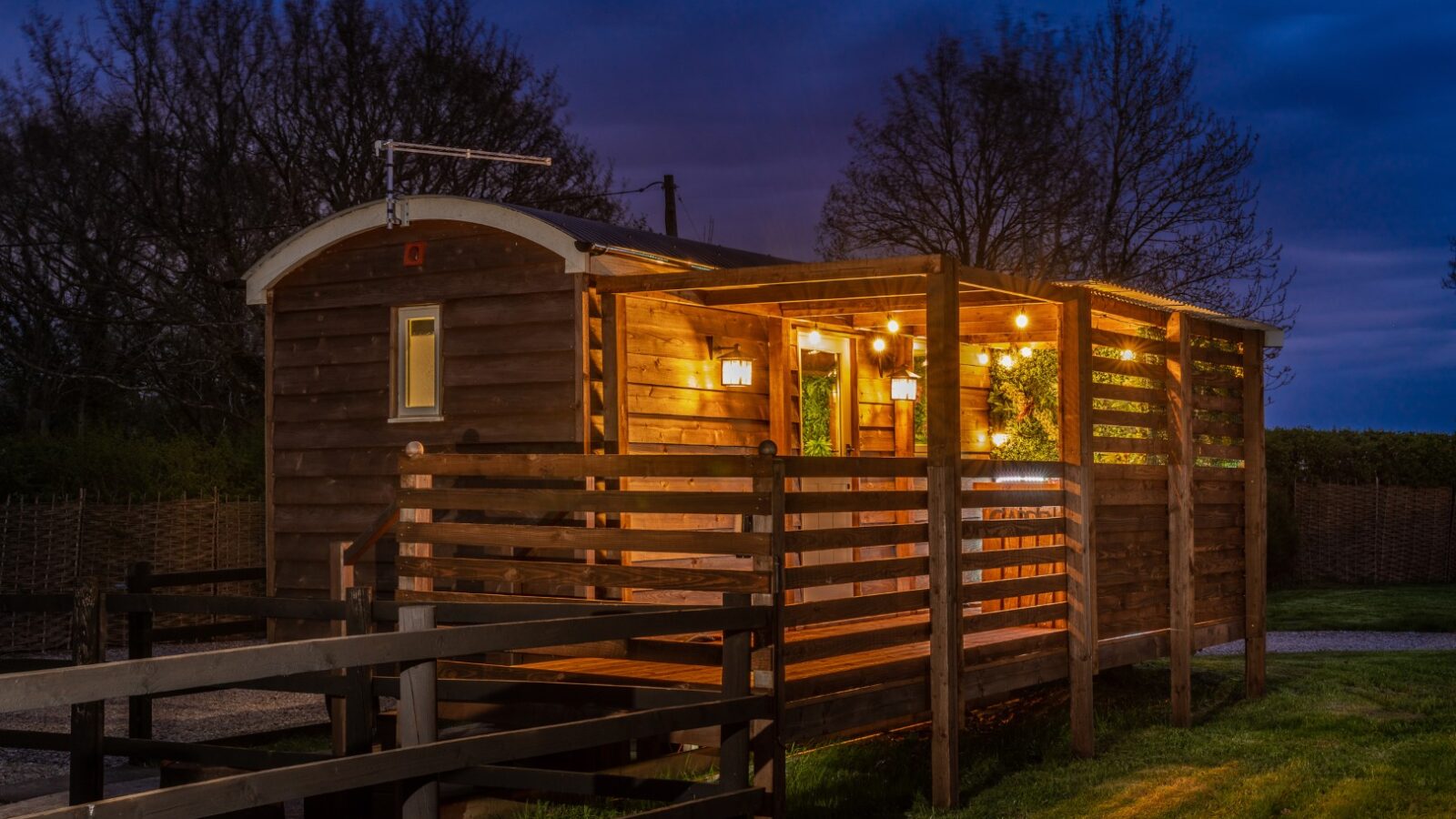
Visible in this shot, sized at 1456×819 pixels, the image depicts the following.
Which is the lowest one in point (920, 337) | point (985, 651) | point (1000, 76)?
point (985, 651)

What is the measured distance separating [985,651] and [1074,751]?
1.39 metres

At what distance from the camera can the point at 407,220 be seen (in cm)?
1152

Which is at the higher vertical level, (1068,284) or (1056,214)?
(1056,214)

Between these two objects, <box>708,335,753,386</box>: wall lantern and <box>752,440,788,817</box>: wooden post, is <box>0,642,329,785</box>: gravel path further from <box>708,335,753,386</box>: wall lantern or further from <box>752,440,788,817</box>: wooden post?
<box>752,440,788,817</box>: wooden post

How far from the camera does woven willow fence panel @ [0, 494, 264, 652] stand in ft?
50.8

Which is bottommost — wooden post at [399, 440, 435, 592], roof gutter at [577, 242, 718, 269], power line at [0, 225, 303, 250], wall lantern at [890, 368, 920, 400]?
wooden post at [399, 440, 435, 592]

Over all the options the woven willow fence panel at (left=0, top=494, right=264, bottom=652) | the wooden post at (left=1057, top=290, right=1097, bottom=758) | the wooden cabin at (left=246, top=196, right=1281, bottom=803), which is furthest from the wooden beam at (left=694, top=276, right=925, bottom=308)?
the woven willow fence panel at (left=0, top=494, right=264, bottom=652)

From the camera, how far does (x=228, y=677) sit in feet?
14.6

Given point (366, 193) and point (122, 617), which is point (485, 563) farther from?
point (366, 193)

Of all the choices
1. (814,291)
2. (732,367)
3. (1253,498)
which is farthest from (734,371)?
(1253,498)

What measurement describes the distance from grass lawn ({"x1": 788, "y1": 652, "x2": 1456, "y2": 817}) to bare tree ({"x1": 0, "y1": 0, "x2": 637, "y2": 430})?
1534 cm

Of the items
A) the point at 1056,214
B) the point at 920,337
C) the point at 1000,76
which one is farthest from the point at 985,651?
the point at 1000,76

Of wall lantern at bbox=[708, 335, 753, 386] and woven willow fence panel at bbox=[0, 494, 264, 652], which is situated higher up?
wall lantern at bbox=[708, 335, 753, 386]

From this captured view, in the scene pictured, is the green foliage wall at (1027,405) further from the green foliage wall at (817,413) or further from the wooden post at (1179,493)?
the wooden post at (1179,493)
